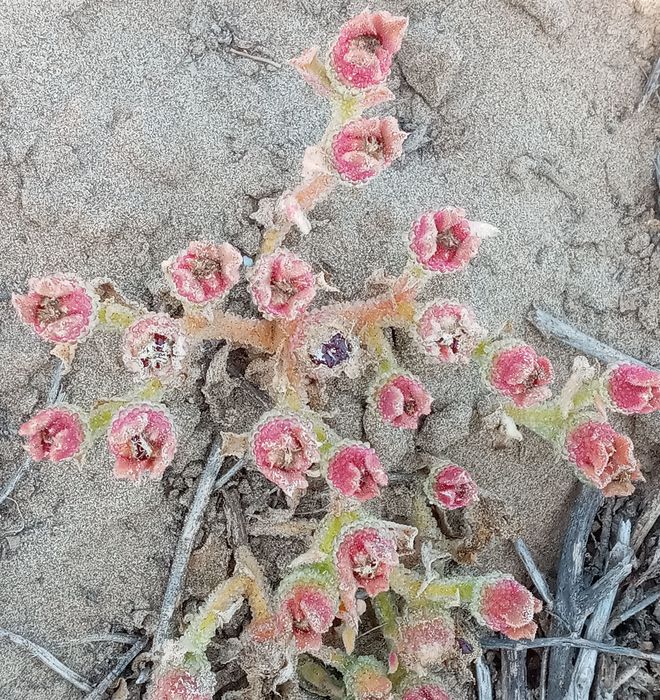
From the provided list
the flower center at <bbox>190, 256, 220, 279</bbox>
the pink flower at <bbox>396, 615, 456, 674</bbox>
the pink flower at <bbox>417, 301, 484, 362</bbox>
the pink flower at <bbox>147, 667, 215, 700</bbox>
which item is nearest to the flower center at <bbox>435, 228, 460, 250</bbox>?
the pink flower at <bbox>417, 301, 484, 362</bbox>

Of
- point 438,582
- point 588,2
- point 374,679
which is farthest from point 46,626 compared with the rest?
point 588,2

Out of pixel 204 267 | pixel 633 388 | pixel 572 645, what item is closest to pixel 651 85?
pixel 633 388

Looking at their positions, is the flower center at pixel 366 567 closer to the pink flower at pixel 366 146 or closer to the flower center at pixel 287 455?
the flower center at pixel 287 455

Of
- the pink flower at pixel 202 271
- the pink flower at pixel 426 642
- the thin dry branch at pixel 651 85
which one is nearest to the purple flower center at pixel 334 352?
the pink flower at pixel 202 271

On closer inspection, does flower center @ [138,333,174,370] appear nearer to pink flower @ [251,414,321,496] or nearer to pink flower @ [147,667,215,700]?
pink flower @ [251,414,321,496]

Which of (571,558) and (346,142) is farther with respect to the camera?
(571,558)

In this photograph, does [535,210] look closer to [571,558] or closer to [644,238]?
[644,238]
